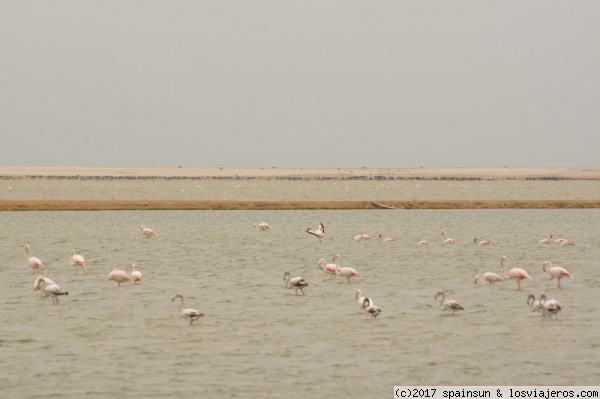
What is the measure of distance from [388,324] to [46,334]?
7.02 metres

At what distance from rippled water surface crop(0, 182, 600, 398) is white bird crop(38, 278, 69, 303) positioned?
260mm

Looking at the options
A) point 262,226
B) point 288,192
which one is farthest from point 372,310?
point 288,192

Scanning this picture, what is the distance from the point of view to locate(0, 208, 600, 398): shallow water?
51.9 ft

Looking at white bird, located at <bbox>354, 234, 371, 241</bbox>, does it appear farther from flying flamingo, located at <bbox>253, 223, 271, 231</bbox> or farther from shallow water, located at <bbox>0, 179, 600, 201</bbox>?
shallow water, located at <bbox>0, 179, 600, 201</bbox>

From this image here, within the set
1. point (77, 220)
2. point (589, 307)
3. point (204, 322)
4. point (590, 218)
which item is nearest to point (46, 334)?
point (204, 322)

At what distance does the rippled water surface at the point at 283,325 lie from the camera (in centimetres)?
1580

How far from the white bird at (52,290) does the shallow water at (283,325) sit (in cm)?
29

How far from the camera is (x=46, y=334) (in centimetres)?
1953

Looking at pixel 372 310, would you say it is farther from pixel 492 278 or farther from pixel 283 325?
pixel 492 278

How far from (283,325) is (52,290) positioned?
631 cm

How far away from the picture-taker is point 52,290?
23516 millimetres

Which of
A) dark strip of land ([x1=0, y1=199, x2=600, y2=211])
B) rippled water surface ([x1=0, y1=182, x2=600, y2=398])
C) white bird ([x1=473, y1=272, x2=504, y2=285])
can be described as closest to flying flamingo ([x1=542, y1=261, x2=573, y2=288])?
rippled water surface ([x1=0, y1=182, x2=600, y2=398])

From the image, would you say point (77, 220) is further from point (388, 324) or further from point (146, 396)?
point (146, 396)

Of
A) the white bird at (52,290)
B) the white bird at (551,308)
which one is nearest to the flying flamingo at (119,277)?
the white bird at (52,290)
